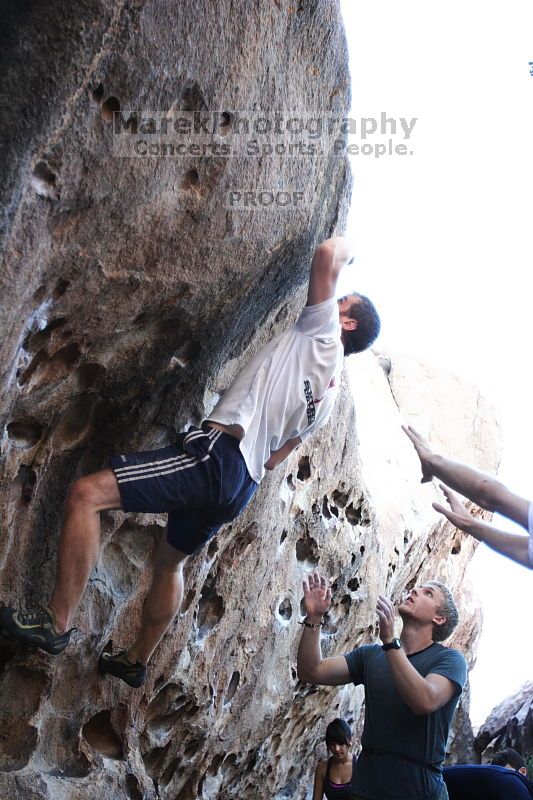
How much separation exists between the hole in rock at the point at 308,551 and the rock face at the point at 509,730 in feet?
15.7

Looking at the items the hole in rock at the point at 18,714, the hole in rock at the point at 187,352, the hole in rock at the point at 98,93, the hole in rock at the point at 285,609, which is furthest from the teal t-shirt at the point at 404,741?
the hole in rock at the point at 98,93

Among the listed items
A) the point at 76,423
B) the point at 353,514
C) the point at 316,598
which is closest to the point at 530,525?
the point at 316,598

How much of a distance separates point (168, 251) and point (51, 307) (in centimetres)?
52

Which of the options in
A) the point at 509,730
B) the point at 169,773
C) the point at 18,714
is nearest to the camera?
the point at 18,714

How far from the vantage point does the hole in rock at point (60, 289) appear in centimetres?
316

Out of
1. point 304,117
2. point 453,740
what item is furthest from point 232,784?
point 453,740

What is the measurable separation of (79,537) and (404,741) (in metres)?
1.73

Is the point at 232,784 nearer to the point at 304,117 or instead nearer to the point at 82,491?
the point at 82,491

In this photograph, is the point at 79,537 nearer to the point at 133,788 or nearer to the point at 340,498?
the point at 133,788

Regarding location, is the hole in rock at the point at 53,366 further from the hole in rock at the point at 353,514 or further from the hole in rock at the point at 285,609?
the hole in rock at the point at 353,514

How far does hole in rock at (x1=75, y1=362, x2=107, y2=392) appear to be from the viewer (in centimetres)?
357

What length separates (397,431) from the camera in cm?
880

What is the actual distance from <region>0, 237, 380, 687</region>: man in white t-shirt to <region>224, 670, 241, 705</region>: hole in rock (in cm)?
121

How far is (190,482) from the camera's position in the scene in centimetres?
339
